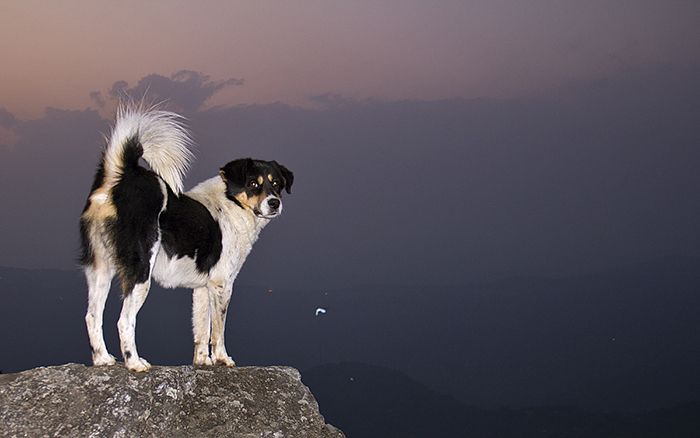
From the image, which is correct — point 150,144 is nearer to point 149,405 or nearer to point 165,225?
point 165,225

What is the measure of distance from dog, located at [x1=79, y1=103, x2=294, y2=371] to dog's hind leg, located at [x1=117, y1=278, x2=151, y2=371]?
0.01 meters

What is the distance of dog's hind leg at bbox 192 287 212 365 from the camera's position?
7207mm

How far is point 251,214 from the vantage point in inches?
296

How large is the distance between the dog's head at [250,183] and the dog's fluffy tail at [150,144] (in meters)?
0.59

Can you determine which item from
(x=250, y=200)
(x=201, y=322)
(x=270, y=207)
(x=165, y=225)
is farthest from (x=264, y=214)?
(x=201, y=322)

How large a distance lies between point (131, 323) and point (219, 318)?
1.40m

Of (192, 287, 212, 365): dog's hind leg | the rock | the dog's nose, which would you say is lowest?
the rock

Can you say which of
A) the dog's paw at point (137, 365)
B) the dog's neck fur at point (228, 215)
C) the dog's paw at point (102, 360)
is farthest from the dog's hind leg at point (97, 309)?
the dog's neck fur at point (228, 215)

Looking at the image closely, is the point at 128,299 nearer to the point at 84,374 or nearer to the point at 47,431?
the point at 84,374

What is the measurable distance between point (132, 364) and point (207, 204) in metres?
2.16

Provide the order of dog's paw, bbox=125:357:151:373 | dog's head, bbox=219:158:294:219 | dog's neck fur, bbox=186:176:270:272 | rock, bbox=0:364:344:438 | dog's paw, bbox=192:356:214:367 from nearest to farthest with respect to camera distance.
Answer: rock, bbox=0:364:344:438, dog's paw, bbox=125:357:151:373, dog's paw, bbox=192:356:214:367, dog's neck fur, bbox=186:176:270:272, dog's head, bbox=219:158:294:219

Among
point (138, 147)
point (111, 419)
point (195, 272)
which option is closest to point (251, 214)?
point (195, 272)

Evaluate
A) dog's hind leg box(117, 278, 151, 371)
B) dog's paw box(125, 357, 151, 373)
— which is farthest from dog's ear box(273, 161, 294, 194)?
dog's paw box(125, 357, 151, 373)

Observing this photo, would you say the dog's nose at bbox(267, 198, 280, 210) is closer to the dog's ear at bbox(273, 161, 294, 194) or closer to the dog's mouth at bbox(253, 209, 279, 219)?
the dog's mouth at bbox(253, 209, 279, 219)
